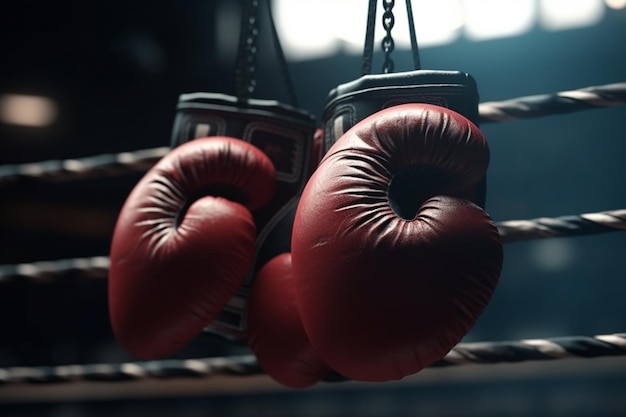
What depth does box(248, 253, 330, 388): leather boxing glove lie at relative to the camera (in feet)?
2.58

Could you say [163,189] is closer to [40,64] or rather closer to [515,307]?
[40,64]

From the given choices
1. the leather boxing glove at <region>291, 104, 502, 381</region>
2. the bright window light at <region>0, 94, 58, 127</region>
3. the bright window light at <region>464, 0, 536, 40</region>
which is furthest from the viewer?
the bright window light at <region>464, 0, 536, 40</region>

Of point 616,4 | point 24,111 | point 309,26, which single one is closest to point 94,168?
point 24,111

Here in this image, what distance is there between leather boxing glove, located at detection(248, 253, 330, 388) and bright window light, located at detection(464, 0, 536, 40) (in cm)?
403

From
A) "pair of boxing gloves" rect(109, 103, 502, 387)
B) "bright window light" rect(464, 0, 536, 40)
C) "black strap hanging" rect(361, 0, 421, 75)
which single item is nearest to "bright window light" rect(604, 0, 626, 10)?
"bright window light" rect(464, 0, 536, 40)

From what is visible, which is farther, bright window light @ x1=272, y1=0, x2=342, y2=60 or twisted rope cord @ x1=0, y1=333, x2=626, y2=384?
bright window light @ x1=272, y1=0, x2=342, y2=60

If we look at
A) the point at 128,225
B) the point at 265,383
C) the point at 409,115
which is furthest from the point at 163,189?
the point at 265,383

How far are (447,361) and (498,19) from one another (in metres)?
4.20

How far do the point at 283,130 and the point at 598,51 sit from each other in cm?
439

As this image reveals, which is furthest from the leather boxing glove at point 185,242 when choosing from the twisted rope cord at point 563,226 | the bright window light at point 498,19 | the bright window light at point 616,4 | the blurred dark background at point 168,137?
the bright window light at point 616,4

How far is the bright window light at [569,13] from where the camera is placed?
453 centimetres

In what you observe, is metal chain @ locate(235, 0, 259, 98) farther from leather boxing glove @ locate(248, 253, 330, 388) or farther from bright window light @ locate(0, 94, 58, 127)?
bright window light @ locate(0, 94, 58, 127)

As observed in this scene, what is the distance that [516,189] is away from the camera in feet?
16.2

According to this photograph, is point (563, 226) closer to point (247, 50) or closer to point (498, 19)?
point (247, 50)
